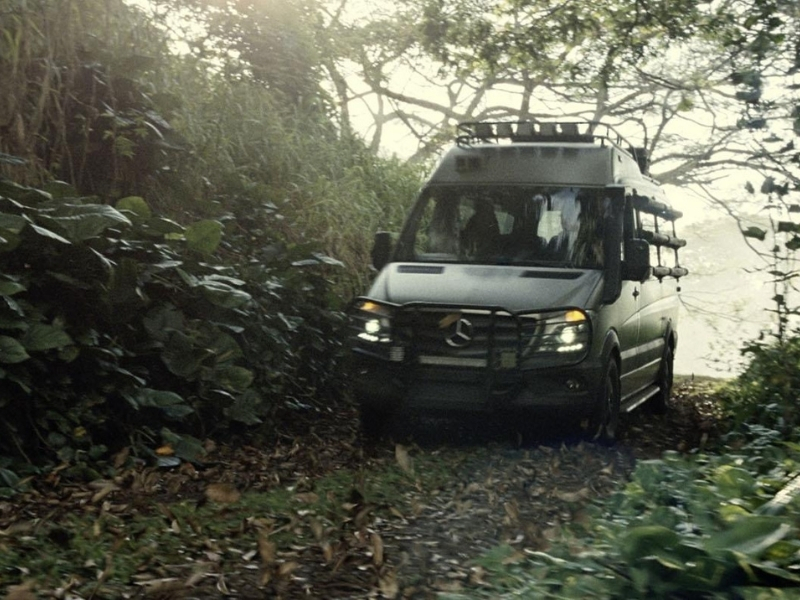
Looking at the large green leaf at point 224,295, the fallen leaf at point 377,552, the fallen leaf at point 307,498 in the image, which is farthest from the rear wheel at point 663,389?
the fallen leaf at point 377,552

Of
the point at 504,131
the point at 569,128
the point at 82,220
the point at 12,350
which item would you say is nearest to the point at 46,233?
the point at 82,220

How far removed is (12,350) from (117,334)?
4.71 ft

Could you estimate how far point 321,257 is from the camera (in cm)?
Answer: 1073

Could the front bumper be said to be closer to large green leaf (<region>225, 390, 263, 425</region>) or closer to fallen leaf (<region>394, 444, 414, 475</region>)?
fallen leaf (<region>394, 444, 414, 475</region>)

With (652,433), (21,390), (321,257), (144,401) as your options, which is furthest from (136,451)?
(652,433)

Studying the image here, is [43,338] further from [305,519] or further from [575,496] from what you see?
[575,496]

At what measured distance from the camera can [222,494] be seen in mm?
6848

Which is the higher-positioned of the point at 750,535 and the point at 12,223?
the point at 12,223

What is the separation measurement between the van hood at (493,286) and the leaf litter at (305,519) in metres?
1.10

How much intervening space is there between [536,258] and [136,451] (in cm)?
355

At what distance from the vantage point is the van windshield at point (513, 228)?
31.5ft

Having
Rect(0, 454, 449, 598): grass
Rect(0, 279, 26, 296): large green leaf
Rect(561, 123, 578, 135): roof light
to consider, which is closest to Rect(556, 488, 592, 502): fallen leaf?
Rect(0, 454, 449, 598): grass

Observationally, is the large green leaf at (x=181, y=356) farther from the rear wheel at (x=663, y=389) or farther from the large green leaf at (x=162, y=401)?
the rear wheel at (x=663, y=389)

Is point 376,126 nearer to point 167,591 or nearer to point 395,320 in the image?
point 395,320
